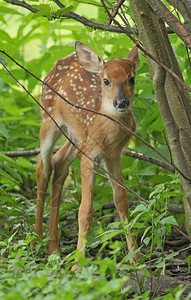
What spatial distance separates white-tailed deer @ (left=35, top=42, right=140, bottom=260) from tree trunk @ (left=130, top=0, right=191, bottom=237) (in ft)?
2.36

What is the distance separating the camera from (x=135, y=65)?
4504mm

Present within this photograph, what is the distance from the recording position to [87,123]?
472 centimetres

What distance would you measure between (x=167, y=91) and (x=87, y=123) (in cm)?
154

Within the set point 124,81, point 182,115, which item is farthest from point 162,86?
point 124,81

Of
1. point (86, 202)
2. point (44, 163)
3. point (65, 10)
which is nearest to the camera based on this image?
point (65, 10)

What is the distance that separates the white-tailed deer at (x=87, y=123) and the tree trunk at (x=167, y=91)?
720 millimetres

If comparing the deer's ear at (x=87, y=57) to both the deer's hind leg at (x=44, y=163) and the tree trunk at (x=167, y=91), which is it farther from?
the tree trunk at (x=167, y=91)

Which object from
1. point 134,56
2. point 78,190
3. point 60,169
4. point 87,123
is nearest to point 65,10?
point 134,56

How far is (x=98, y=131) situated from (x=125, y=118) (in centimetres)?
27

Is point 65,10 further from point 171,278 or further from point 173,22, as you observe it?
point 171,278

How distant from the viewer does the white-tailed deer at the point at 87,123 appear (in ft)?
14.1

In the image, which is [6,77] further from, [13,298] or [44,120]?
[13,298]

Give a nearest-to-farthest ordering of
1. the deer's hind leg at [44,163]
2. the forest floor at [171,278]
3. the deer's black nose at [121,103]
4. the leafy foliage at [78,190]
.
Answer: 1. the leafy foliage at [78,190]
2. the forest floor at [171,278]
3. the deer's black nose at [121,103]
4. the deer's hind leg at [44,163]

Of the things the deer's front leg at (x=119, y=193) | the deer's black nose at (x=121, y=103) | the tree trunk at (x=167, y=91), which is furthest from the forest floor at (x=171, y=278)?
the deer's black nose at (x=121, y=103)
